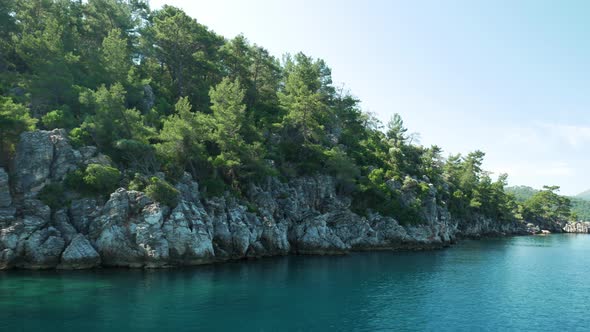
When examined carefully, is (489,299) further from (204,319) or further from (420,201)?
(420,201)

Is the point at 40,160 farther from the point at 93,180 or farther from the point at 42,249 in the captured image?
the point at 42,249

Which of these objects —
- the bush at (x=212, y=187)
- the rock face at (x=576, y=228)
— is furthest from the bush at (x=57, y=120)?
the rock face at (x=576, y=228)

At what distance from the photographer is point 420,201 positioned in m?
87.4

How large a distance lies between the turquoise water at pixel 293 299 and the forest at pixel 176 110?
13.7 m

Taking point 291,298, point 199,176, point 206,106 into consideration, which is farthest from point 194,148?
point 291,298

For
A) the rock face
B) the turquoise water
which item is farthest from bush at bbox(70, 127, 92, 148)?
the rock face

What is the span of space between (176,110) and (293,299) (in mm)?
43780

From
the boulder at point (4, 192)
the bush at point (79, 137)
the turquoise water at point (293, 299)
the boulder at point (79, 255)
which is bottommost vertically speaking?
the turquoise water at point (293, 299)

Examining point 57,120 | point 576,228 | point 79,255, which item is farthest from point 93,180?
point 576,228

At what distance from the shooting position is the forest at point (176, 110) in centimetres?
5412

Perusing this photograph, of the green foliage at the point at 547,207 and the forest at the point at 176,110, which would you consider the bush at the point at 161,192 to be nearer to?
the forest at the point at 176,110

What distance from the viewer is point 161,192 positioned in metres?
49.5

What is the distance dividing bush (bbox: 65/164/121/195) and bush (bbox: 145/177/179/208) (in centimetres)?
477

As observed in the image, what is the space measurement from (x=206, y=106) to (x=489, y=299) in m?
59.3
